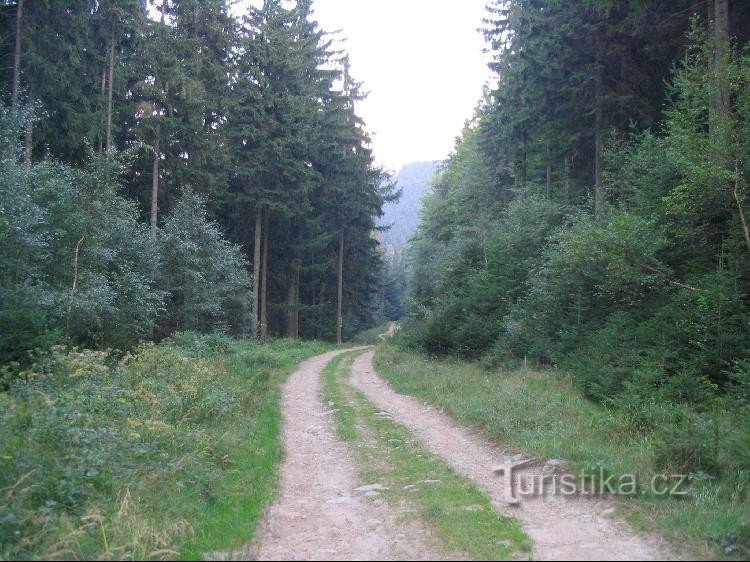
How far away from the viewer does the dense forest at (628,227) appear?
32.3 ft

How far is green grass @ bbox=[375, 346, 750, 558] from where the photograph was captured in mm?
5367

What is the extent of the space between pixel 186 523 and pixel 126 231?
666 inches

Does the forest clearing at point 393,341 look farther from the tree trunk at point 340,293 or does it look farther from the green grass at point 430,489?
the tree trunk at point 340,293

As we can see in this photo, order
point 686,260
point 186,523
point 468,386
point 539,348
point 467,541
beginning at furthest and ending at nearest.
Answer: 1. point 539,348
2. point 468,386
3. point 686,260
4. point 186,523
5. point 467,541

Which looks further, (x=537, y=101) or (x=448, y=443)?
(x=537, y=101)

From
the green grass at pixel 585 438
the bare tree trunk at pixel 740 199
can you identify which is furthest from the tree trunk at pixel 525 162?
the bare tree trunk at pixel 740 199

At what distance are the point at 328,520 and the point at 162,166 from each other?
25.4 metres

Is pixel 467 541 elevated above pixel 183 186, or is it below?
below

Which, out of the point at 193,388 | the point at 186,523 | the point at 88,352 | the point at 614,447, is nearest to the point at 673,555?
the point at 614,447

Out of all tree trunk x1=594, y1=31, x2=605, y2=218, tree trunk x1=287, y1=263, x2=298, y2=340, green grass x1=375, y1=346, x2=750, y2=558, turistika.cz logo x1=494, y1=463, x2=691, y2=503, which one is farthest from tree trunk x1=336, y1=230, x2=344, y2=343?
turistika.cz logo x1=494, y1=463, x2=691, y2=503

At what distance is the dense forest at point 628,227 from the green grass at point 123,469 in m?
6.02

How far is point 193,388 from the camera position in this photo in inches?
428

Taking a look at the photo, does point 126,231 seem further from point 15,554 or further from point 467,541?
point 467,541

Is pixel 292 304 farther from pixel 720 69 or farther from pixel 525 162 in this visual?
pixel 720 69
